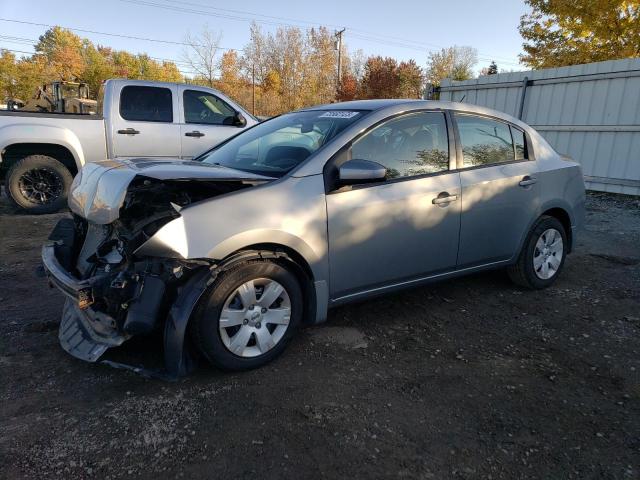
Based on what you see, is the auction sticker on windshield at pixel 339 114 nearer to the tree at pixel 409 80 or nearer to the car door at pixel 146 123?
the car door at pixel 146 123

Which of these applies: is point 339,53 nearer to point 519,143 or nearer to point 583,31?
point 583,31

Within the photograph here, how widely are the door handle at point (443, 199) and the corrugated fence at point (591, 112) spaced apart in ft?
26.2

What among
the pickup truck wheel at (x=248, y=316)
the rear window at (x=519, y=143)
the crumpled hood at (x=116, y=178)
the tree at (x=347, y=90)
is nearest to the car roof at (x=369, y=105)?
the crumpled hood at (x=116, y=178)

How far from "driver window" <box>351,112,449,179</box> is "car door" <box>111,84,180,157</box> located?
506 centimetres

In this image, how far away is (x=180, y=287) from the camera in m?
2.67

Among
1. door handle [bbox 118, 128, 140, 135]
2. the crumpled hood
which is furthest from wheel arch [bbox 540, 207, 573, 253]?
door handle [bbox 118, 128, 140, 135]

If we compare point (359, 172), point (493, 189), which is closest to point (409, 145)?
point (359, 172)

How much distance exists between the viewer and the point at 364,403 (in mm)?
2637

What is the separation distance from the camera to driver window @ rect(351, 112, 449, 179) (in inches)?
131

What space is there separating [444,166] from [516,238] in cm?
107

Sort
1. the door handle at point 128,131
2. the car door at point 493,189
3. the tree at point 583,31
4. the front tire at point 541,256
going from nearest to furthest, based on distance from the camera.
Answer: the car door at point 493,189
the front tire at point 541,256
the door handle at point 128,131
the tree at point 583,31

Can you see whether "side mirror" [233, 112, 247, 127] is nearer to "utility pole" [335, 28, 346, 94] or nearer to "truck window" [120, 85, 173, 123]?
"truck window" [120, 85, 173, 123]

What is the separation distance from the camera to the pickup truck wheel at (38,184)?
7.02 metres

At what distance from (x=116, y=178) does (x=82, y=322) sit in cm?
93
